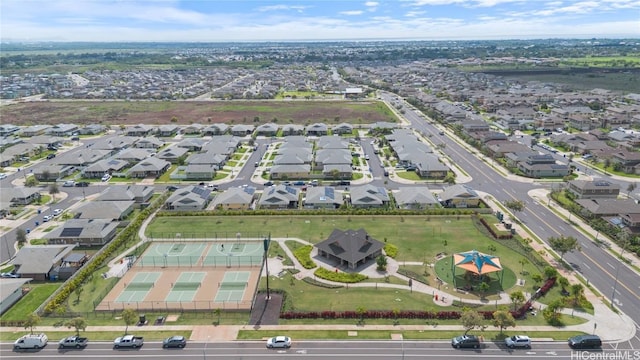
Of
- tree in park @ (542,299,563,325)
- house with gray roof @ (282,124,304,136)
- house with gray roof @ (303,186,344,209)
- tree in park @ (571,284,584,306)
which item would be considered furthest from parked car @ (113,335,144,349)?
house with gray roof @ (282,124,304,136)

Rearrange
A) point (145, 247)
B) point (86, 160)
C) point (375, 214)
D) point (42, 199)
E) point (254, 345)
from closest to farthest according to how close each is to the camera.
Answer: point (254, 345) < point (145, 247) < point (375, 214) < point (42, 199) < point (86, 160)

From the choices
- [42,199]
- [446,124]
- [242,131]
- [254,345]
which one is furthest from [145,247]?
[446,124]

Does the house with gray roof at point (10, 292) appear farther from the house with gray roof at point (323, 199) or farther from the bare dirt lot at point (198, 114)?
the bare dirt lot at point (198, 114)

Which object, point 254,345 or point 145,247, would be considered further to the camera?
point 145,247

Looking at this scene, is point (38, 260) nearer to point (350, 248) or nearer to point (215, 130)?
point (350, 248)

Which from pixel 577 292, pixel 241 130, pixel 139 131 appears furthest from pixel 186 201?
pixel 139 131

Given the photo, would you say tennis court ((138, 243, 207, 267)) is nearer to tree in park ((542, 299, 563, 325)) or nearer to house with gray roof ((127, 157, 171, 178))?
house with gray roof ((127, 157, 171, 178))

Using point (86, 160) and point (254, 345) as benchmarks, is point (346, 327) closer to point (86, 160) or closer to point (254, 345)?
point (254, 345)

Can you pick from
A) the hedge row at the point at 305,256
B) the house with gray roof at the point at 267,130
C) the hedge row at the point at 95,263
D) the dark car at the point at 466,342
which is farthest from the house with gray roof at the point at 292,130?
the dark car at the point at 466,342
